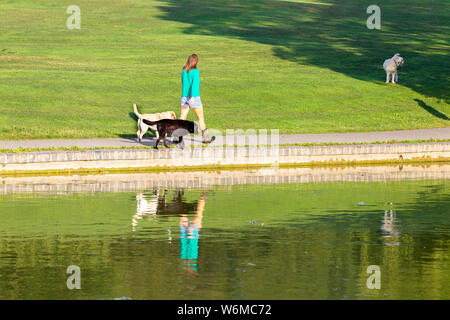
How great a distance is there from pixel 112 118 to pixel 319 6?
5131cm

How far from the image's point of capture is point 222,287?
9.97 m

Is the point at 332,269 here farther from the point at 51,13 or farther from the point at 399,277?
the point at 51,13

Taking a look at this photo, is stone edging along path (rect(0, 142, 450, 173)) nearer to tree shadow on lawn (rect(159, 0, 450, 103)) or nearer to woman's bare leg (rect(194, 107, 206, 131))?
woman's bare leg (rect(194, 107, 206, 131))

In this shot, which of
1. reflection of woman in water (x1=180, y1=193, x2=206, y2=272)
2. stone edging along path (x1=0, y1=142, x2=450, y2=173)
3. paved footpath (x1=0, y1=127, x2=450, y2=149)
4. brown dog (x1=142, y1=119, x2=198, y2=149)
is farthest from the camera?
paved footpath (x1=0, y1=127, x2=450, y2=149)

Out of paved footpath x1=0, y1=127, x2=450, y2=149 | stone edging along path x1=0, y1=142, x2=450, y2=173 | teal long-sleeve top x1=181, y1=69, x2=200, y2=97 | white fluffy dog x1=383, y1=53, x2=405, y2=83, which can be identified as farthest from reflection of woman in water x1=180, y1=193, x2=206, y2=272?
white fluffy dog x1=383, y1=53, x2=405, y2=83

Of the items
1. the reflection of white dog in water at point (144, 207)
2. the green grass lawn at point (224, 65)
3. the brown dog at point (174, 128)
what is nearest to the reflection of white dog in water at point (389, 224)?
the reflection of white dog in water at point (144, 207)

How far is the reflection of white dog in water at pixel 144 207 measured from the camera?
14.7 metres

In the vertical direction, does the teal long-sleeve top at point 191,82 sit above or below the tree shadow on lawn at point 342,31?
below

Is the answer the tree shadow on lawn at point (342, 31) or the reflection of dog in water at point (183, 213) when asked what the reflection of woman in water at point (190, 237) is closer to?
the reflection of dog in water at point (183, 213)

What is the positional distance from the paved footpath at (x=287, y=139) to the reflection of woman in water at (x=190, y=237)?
874 cm

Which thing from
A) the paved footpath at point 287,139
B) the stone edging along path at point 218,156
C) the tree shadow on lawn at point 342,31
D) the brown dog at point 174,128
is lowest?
the stone edging along path at point 218,156

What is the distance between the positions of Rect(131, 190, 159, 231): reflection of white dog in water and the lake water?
0.06 feet

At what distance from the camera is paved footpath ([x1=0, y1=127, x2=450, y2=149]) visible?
80.4 ft

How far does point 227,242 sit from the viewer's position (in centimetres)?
1259
